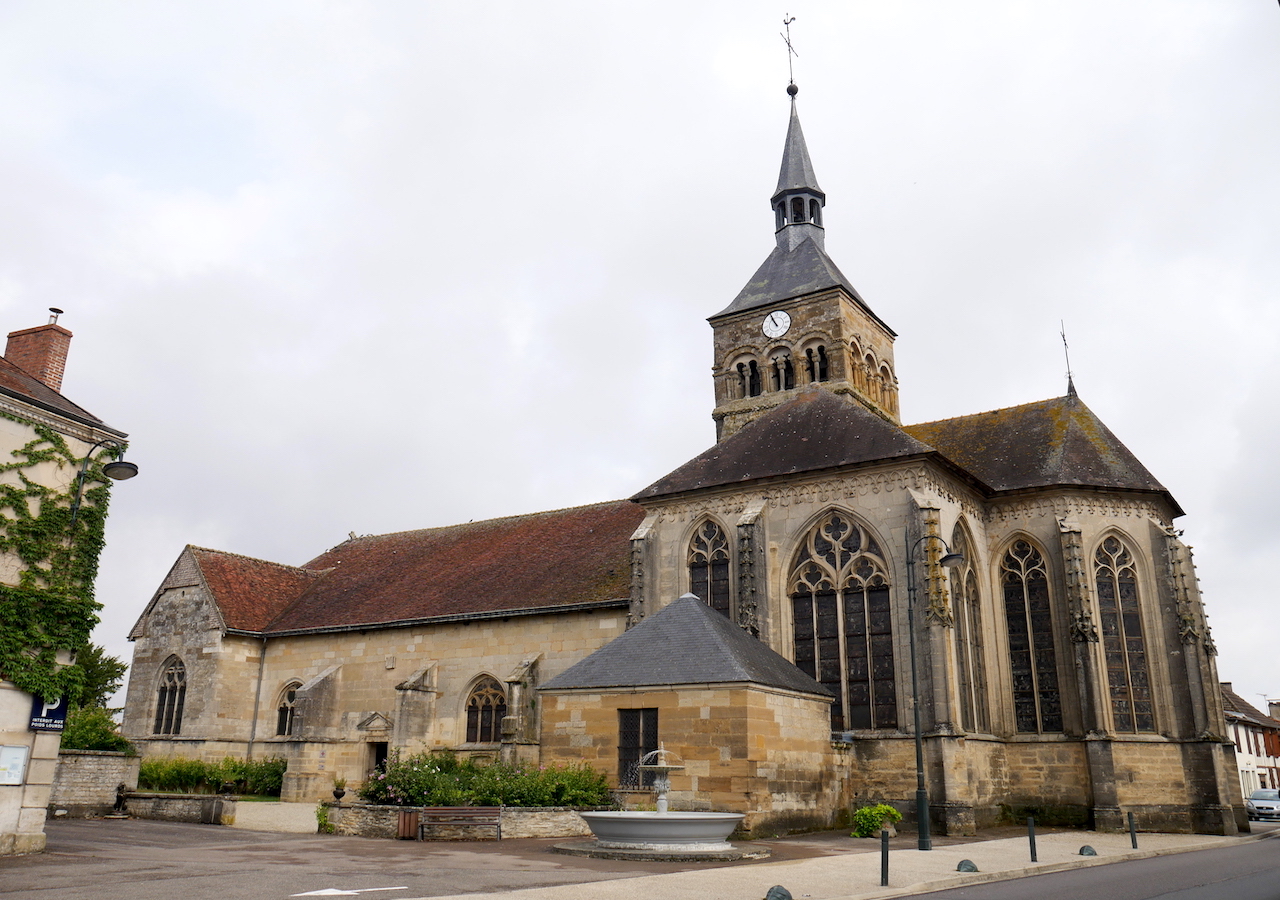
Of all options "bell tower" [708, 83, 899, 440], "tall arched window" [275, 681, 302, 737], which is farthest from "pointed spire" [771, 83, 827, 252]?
"tall arched window" [275, 681, 302, 737]

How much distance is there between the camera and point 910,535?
22.0 metres

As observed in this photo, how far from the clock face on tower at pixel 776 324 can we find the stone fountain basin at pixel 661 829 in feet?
75.7

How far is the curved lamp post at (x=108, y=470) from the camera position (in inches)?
604

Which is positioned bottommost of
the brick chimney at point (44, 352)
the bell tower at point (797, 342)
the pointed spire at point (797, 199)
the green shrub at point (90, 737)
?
the green shrub at point (90, 737)

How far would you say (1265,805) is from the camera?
105 ft

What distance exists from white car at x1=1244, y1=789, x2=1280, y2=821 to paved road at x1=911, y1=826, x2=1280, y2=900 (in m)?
18.1

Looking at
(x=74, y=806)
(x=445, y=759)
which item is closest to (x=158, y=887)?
(x=445, y=759)

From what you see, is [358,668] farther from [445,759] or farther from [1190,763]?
[1190,763]

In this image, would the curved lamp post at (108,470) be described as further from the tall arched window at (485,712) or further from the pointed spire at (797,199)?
the pointed spire at (797,199)

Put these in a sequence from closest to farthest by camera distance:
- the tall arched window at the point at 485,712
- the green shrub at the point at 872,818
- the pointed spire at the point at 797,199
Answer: the green shrub at the point at 872,818
the tall arched window at the point at 485,712
the pointed spire at the point at 797,199

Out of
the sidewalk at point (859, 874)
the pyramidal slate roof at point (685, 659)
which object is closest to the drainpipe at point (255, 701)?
the pyramidal slate roof at point (685, 659)

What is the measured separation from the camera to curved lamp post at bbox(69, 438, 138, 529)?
15344mm

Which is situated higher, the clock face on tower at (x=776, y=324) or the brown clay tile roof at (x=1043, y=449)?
the clock face on tower at (x=776, y=324)

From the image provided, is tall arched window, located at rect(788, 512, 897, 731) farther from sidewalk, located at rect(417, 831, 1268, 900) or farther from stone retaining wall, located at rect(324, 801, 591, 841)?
stone retaining wall, located at rect(324, 801, 591, 841)
